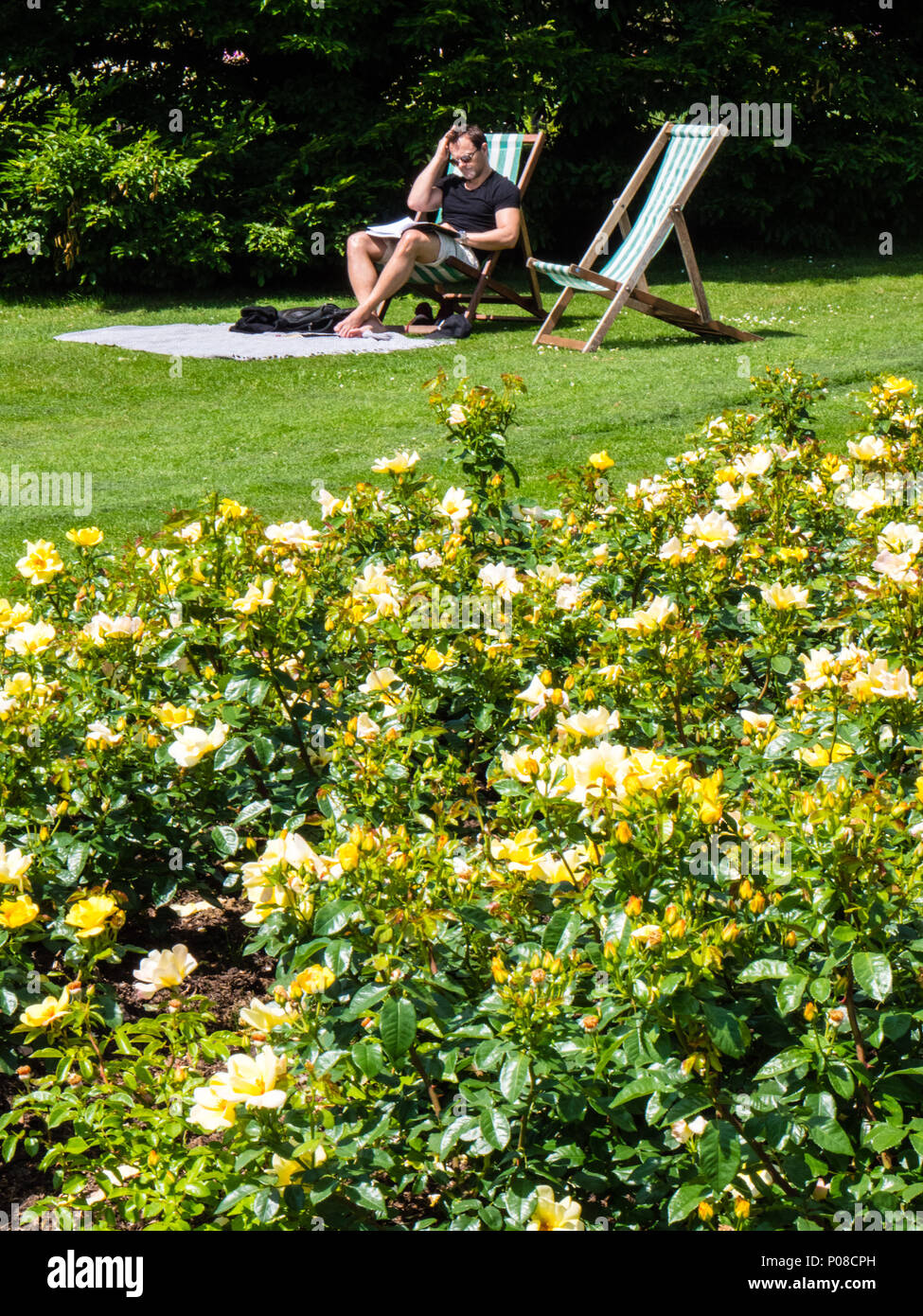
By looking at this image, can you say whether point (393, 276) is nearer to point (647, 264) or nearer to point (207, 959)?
point (647, 264)

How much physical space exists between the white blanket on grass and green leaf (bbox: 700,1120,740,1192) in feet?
23.6

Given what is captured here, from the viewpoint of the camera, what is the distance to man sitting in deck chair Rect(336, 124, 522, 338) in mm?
8750

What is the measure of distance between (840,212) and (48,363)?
8437 millimetres

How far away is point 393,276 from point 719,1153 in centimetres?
786

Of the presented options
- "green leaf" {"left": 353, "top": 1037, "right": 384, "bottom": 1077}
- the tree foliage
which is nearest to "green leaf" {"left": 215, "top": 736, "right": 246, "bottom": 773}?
"green leaf" {"left": 353, "top": 1037, "right": 384, "bottom": 1077}

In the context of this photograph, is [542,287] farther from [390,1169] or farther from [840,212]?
[390,1169]

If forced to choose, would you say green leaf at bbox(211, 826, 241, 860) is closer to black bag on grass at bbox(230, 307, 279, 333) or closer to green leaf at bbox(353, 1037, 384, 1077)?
green leaf at bbox(353, 1037, 384, 1077)

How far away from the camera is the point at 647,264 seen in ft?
27.8

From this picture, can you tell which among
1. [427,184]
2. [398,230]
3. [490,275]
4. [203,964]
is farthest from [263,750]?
[490,275]

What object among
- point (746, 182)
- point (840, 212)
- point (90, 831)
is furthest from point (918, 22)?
point (90, 831)

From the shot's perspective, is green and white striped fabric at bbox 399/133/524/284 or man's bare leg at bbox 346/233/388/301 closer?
man's bare leg at bbox 346/233/388/301

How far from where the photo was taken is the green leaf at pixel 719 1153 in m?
1.45

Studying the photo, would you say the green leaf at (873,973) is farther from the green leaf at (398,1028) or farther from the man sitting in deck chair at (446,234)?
the man sitting in deck chair at (446,234)

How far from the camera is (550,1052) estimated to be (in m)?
1.57
